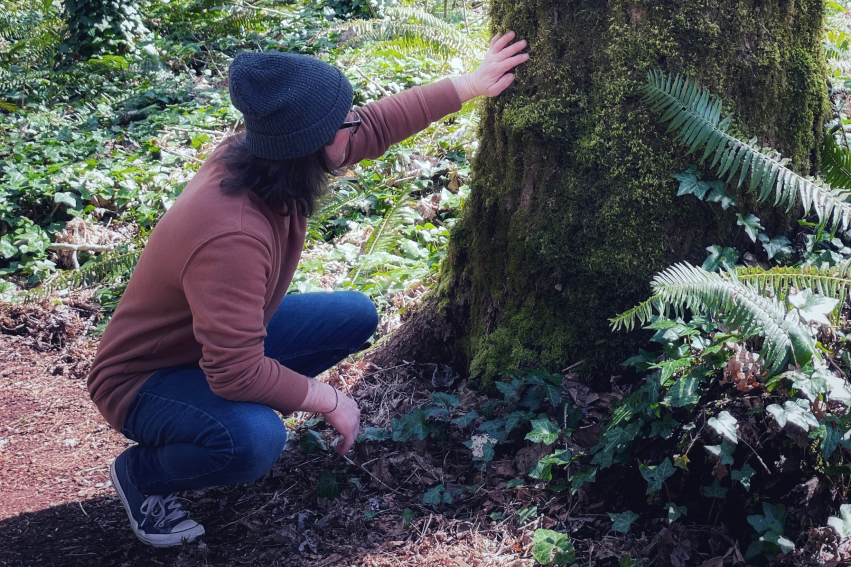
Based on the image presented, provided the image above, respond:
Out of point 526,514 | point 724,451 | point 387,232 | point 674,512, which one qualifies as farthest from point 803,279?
point 387,232

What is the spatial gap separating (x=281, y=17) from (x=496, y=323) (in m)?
7.53

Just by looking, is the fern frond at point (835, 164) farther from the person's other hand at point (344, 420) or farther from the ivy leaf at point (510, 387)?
the person's other hand at point (344, 420)

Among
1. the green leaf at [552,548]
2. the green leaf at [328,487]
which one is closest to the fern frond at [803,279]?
the green leaf at [552,548]

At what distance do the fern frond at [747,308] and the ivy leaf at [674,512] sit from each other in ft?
1.62

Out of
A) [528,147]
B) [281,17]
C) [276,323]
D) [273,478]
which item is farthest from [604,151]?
[281,17]

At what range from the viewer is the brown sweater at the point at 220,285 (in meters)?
2.07

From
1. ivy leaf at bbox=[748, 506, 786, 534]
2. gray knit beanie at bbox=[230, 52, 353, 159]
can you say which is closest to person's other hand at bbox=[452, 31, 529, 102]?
gray knit beanie at bbox=[230, 52, 353, 159]

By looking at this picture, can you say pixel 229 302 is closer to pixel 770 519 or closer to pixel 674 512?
pixel 674 512

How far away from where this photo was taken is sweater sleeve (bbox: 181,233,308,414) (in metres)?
2.06

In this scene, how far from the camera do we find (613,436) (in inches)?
84.7

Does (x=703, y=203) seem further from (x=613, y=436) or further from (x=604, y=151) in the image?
(x=613, y=436)

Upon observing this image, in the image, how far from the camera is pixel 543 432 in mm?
2266

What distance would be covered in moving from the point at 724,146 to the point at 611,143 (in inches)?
14.9

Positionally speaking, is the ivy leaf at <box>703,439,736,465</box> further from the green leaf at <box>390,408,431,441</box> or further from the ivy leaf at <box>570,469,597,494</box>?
the green leaf at <box>390,408,431,441</box>
